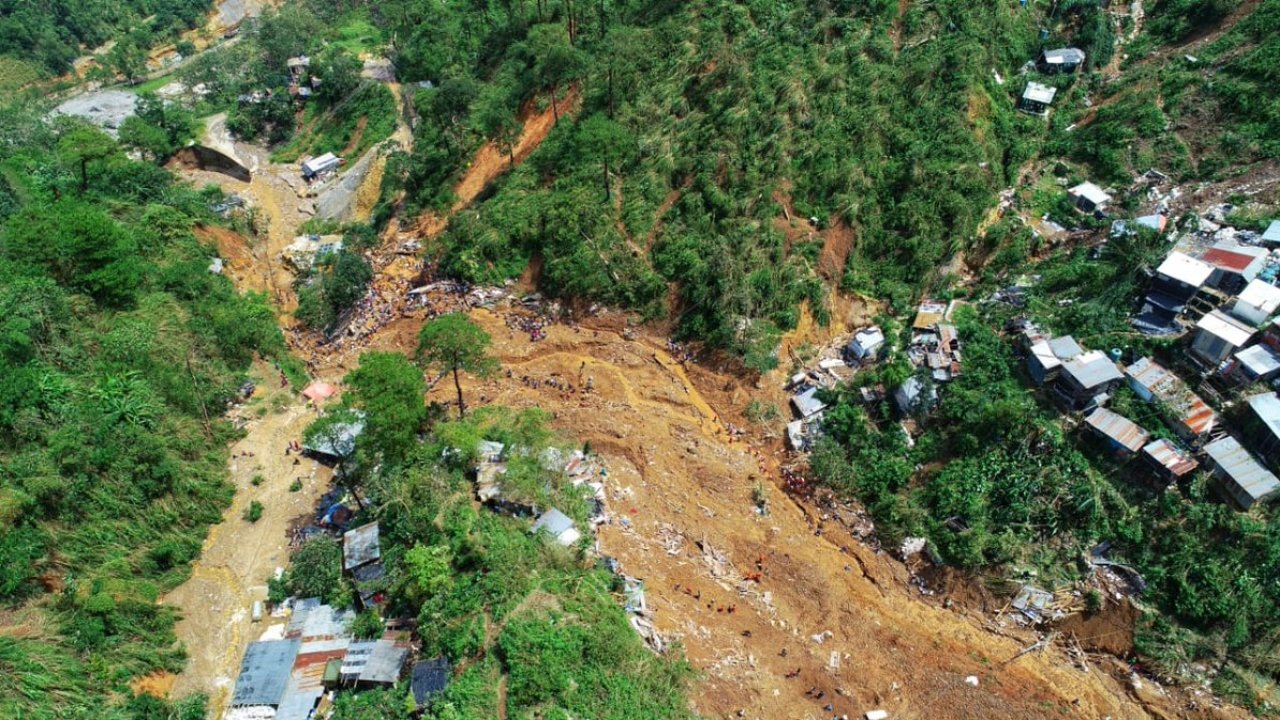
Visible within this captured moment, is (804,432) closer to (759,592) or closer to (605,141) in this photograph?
(759,592)

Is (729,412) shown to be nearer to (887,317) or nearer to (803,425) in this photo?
(803,425)

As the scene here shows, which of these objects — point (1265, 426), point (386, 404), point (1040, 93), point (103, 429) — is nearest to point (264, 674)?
point (386, 404)

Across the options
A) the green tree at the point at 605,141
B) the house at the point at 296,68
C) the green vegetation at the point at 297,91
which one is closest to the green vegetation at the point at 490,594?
the green tree at the point at 605,141

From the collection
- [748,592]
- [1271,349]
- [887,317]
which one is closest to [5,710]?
[748,592]

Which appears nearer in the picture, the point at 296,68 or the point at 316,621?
the point at 316,621

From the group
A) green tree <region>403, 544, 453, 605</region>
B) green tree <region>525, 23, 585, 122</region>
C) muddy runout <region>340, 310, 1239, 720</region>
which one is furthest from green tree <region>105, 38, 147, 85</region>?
green tree <region>403, 544, 453, 605</region>

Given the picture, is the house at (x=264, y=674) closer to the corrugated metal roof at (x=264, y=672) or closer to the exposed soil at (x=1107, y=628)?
the corrugated metal roof at (x=264, y=672)

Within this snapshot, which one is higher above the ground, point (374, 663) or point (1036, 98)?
point (1036, 98)
